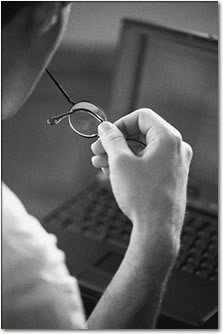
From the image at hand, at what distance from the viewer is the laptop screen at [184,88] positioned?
1.35 m

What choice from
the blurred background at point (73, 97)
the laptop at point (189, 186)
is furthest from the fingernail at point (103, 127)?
the blurred background at point (73, 97)

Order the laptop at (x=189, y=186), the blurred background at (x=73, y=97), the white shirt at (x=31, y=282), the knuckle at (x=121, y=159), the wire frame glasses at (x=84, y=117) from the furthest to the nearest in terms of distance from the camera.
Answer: the blurred background at (x=73, y=97) < the laptop at (x=189, y=186) < the wire frame glasses at (x=84, y=117) < the knuckle at (x=121, y=159) < the white shirt at (x=31, y=282)

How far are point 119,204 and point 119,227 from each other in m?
0.37

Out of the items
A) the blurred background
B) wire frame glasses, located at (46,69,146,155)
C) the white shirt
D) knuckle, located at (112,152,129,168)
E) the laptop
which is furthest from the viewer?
the blurred background

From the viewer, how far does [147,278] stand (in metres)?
0.87

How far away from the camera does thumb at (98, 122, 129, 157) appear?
33.5 inches

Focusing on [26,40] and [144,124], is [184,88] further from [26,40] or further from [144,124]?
[26,40]

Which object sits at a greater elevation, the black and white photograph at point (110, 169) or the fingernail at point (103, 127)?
the fingernail at point (103, 127)

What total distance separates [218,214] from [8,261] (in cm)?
64

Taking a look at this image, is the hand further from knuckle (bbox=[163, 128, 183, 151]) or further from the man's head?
the man's head

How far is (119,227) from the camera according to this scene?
1.22 meters

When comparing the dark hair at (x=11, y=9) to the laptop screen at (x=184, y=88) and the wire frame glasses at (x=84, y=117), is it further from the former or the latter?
the laptop screen at (x=184, y=88)

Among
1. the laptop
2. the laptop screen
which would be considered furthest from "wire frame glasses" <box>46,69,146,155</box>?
the laptop screen

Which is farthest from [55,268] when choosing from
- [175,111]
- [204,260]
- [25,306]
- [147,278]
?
[175,111]
